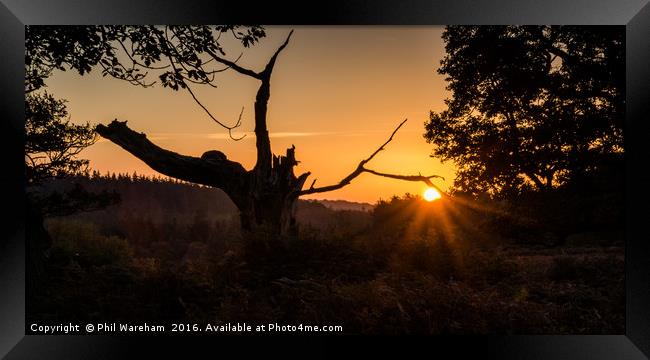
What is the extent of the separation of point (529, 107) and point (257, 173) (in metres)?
5.07

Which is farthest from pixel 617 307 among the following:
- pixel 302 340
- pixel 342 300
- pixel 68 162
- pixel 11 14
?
pixel 68 162

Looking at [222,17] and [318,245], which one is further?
[318,245]

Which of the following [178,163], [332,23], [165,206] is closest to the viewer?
[332,23]

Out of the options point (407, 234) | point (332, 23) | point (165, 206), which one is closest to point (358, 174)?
point (407, 234)

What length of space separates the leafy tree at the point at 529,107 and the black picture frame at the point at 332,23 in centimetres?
265

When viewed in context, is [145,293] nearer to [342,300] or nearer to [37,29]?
[342,300]

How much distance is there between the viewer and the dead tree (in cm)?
1011

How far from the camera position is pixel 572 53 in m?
8.33

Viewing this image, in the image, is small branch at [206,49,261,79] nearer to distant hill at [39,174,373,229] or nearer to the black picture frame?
the black picture frame

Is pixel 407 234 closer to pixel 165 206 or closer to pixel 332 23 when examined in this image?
pixel 332 23

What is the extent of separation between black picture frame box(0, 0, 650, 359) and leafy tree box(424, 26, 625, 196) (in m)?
2.65

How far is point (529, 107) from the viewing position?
8.82m

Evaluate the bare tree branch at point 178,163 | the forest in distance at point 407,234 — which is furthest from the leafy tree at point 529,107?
the bare tree branch at point 178,163

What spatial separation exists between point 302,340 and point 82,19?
3.83 metres
